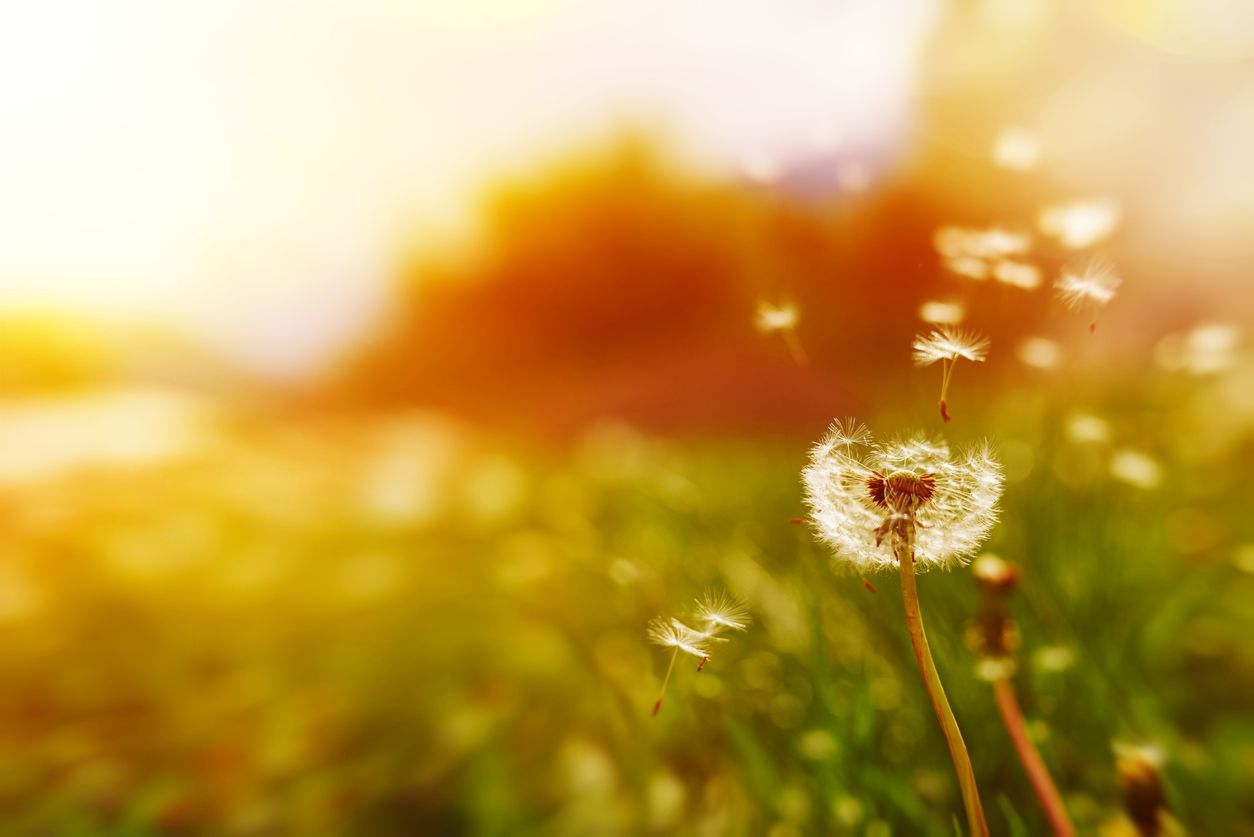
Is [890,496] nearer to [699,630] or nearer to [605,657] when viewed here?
[699,630]

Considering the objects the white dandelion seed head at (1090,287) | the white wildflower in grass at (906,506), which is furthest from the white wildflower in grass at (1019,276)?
the white wildflower in grass at (906,506)


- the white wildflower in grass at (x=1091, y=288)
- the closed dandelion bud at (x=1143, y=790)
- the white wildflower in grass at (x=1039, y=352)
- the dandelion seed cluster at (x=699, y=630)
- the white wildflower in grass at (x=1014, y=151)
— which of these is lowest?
the closed dandelion bud at (x=1143, y=790)

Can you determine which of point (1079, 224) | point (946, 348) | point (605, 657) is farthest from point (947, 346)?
point (605, 657)

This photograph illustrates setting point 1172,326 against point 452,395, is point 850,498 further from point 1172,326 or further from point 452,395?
point 452,395

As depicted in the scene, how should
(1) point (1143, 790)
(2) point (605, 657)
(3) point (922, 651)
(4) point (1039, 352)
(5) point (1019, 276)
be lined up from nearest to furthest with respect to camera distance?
(3) point (922, 651) < (5) point (1019, 276) < (1) point (1143, 790) < (4) point (1039, 352) < (2) point (605, 657)

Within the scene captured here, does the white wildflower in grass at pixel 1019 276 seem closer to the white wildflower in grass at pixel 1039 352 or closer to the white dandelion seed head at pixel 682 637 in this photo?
the white wildflower in grass at pixel 1039 352

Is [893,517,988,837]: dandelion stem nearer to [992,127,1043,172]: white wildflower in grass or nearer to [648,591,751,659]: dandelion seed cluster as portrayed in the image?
[648,591,751,659]: dandelion seed cluster

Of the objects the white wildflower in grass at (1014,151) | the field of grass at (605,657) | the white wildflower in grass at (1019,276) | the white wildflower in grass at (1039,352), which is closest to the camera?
the white wildflower in grass at (1019,276)
